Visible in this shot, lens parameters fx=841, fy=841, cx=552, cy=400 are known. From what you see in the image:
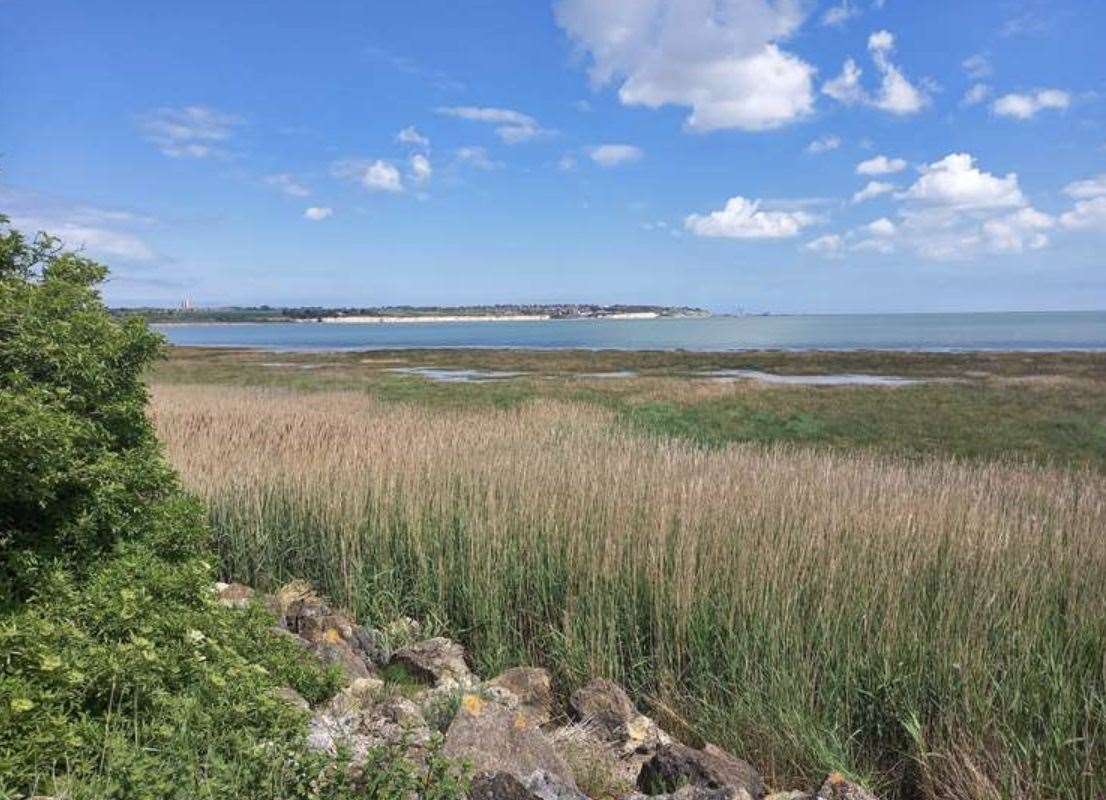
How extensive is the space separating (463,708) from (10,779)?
1.88 metres

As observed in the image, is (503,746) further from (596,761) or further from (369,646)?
(369,646)

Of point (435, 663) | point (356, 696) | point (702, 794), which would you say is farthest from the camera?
point (435, 663)

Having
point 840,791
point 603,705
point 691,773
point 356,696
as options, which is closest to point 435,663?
point 356,696

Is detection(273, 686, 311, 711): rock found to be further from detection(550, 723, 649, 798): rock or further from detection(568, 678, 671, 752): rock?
detection(568, 678, 671, 752): rock

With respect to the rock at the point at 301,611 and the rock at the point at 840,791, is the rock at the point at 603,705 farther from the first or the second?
the rock at the point at 301,611

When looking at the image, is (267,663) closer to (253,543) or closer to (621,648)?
(621,648)

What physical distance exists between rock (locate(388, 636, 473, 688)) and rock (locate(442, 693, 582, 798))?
1237mm

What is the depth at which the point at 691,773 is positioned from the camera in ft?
13.2

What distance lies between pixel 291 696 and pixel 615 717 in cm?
185

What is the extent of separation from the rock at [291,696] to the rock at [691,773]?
67.5 inches

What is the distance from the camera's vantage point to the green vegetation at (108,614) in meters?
3.16

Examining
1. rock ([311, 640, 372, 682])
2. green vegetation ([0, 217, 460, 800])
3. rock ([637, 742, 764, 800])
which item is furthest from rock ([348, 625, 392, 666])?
rock ([637, 742, 764, 800])

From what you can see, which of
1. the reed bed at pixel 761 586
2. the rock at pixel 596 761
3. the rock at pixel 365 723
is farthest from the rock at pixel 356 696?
Answer: the reed bed at pixel 761 586

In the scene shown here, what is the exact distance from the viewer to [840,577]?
228 inches
